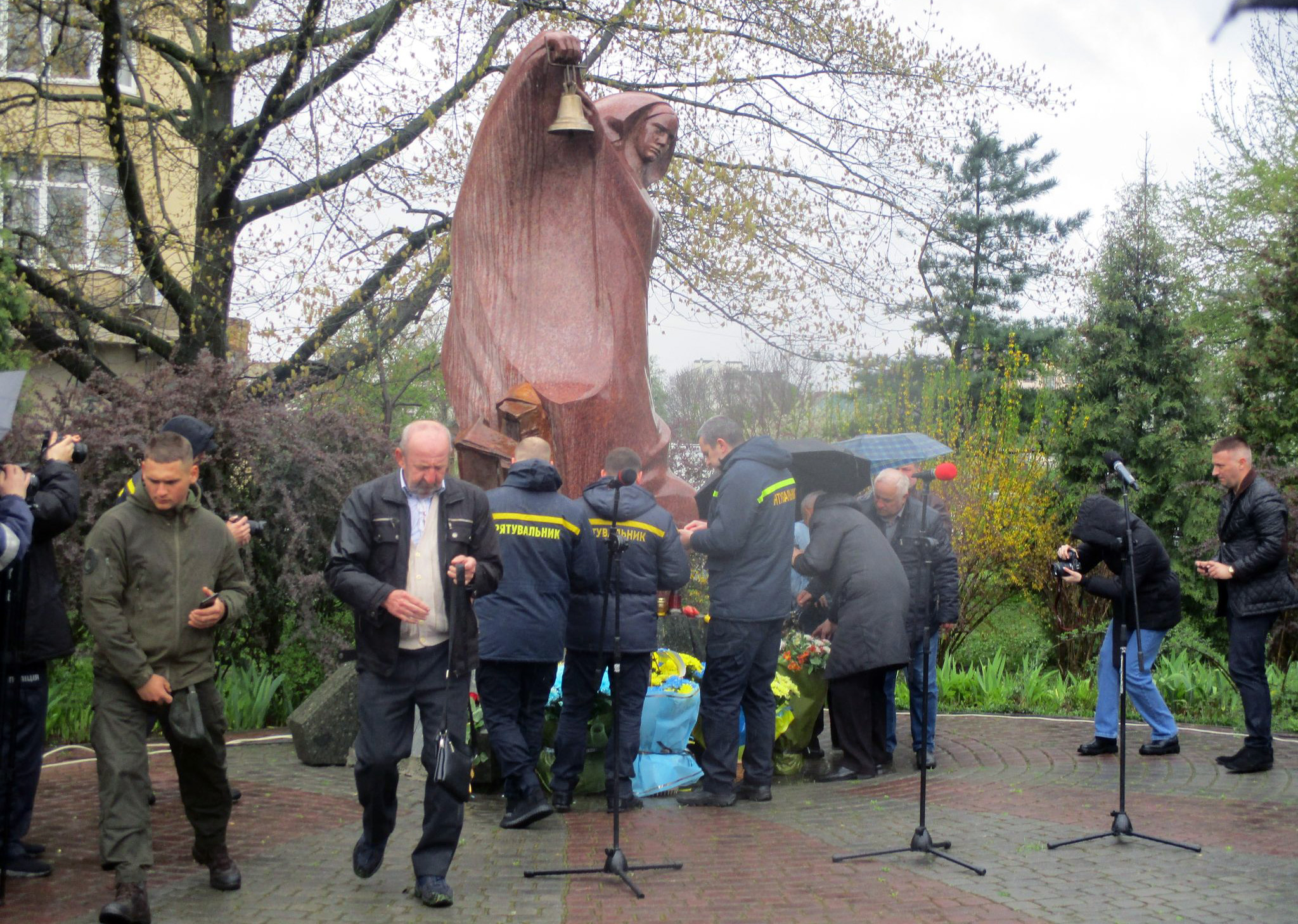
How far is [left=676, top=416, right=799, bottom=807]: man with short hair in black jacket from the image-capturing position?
22.9ft

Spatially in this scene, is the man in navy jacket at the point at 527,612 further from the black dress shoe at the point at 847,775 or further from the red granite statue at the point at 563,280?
the black dress shoe at the point at 847,775


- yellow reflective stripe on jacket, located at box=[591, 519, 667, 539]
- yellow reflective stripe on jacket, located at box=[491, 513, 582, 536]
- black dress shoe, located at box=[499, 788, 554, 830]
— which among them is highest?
yellow reflective stripe on jacket, located at box=[491, 513, 582, 536]

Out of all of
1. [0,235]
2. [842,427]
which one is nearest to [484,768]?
[0,235]

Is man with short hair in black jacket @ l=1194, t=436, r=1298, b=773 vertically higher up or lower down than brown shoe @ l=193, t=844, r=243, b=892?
higher up

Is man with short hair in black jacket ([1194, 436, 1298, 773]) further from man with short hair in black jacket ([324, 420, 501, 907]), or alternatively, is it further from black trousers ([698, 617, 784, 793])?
man with short hair in black jacket ([324, 420, 501, 907])

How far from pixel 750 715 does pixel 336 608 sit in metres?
4.26

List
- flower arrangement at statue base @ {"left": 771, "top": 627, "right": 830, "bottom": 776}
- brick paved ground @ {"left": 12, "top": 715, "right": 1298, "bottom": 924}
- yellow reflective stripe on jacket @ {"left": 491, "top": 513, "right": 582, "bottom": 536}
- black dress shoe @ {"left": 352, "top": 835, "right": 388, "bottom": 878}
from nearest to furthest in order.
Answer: brick paved ground @ {"left": 12, "top": 715, "right": 1298, "bottom": 924}, black dress shoe @ {"left": 352, "top": 835, "right": 388, "bottom": 878}, yellow reflective stripe on jacket @ {"left": 491, "top": 513, "right": 582, "bottom": 536}, flower arrangement at statue base @ {"left": 771, "top": 627, "right": 830, "bottom": 776}

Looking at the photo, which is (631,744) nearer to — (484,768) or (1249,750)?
(484,768)

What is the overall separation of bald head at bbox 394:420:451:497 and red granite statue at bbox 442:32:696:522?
3205 mm

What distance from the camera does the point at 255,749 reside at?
8.13m

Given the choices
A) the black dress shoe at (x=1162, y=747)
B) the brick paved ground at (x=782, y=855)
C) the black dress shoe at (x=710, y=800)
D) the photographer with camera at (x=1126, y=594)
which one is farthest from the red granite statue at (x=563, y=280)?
the black dress shoe at (x=1162, y=747)

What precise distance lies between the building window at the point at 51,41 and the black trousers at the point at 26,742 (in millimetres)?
8388

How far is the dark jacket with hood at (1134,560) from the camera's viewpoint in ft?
25.0

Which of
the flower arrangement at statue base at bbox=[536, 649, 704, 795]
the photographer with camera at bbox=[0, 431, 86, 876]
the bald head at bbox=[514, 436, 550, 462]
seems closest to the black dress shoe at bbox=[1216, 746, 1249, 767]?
the flower arrangement at statue base at bbox=[536, 649, 704, 795]
